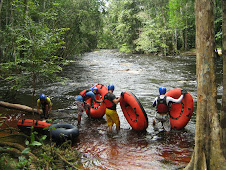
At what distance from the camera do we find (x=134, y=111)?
21.0 feet

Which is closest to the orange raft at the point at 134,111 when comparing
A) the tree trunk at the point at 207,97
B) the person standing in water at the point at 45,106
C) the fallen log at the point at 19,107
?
the person standing in water at the point at 45,106

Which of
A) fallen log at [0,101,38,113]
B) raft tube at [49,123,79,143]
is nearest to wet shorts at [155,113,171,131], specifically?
raft tube at [49,123,79,143]

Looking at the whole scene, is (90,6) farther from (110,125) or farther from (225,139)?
(225,139)

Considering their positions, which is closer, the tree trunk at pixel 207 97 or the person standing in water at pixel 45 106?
the tree trunk at pixel 207 97

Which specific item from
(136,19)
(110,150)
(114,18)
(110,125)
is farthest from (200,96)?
(114,18)

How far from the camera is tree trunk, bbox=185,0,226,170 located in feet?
11.1

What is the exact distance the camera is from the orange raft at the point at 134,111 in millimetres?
6309

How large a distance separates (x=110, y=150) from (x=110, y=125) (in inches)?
49.7

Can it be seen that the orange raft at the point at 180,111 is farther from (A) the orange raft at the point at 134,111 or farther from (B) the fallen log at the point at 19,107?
(B) the fallen log at the point at 19,107

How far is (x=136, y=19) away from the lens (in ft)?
117

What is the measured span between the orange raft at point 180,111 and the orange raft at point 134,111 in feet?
3.15

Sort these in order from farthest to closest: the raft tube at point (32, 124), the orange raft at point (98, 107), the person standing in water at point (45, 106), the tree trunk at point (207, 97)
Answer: the orange raft at point (98, 107) → the person standing in water at point (45, 106) → the raft tube at point (32, 124) → the tree trunk at point (207, 97)

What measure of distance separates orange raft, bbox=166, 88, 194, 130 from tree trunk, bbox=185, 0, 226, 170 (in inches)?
117

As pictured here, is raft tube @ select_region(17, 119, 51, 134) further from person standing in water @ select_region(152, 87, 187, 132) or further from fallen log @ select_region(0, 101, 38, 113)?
person standing in water @ select_region(152, 87, 187, 132)
